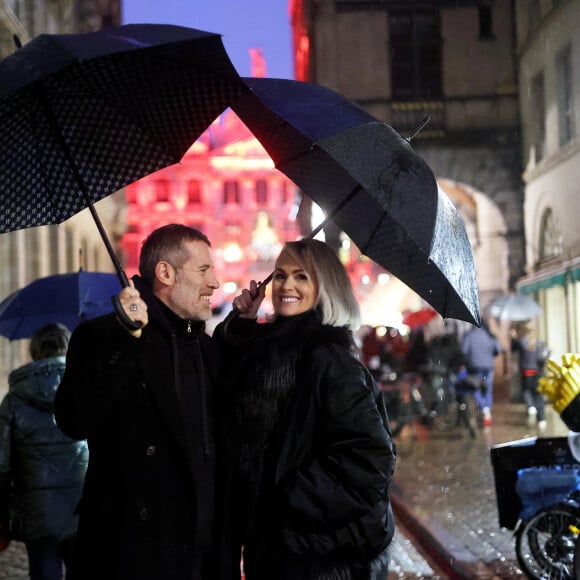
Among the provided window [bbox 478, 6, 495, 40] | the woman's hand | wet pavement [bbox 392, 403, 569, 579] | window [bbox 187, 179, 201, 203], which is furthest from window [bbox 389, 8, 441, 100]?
window [bbox 187, 179, 201, 203]

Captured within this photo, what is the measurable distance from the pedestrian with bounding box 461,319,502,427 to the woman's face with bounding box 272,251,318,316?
12.3 meters

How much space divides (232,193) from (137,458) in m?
54.1

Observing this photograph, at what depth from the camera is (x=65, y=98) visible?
11.5 ft

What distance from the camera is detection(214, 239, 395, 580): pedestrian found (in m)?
3.29

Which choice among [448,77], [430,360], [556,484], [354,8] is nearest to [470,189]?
[448,77]

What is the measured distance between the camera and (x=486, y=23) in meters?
26.6

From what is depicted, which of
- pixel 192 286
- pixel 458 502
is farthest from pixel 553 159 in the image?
pixel 192 286

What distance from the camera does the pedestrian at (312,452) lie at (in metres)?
3.29

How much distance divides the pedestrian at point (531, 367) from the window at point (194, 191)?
38.3 meters

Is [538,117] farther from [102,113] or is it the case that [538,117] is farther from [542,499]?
[102,113]

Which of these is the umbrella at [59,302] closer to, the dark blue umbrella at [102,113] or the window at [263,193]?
the dark blue umbrella at [102,113]

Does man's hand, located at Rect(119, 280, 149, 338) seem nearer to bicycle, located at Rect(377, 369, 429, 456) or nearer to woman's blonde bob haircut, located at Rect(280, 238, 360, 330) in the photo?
woman's blonde bob haircut, located at Rect(280, 238, 360, 330)

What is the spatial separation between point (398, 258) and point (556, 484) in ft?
7.85

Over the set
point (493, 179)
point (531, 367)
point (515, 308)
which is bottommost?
point (531, 367)
